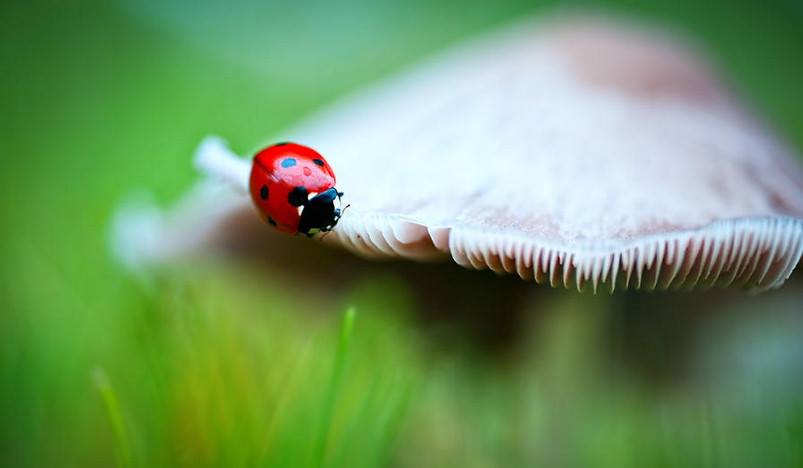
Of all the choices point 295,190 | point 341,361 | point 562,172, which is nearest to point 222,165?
point 295,190

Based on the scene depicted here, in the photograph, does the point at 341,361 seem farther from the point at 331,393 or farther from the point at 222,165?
the point at 222,165

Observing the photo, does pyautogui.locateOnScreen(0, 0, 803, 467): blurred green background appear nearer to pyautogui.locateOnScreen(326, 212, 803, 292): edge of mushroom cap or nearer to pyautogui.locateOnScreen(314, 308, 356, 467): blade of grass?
pyautogui.locateOnScreen(314, 308, 356, 467): blade of grass

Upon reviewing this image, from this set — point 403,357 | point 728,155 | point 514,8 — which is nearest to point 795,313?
point 728,155

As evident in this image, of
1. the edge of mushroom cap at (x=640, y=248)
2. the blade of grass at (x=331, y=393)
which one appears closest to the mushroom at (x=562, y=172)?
the edge of mushroom cap at (x=640, y=248)

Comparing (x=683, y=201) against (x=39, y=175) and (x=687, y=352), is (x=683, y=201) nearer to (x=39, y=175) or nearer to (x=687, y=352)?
(x=687, y=352)

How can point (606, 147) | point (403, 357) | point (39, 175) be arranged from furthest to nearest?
point (39, 175), point (403, 357), point (606, 147)

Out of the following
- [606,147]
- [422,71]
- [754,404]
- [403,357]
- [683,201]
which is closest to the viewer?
[683,201]

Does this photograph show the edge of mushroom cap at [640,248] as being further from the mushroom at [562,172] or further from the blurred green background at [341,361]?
the blurred green background at [341,361]

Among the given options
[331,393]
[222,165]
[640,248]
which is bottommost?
[331,393]
